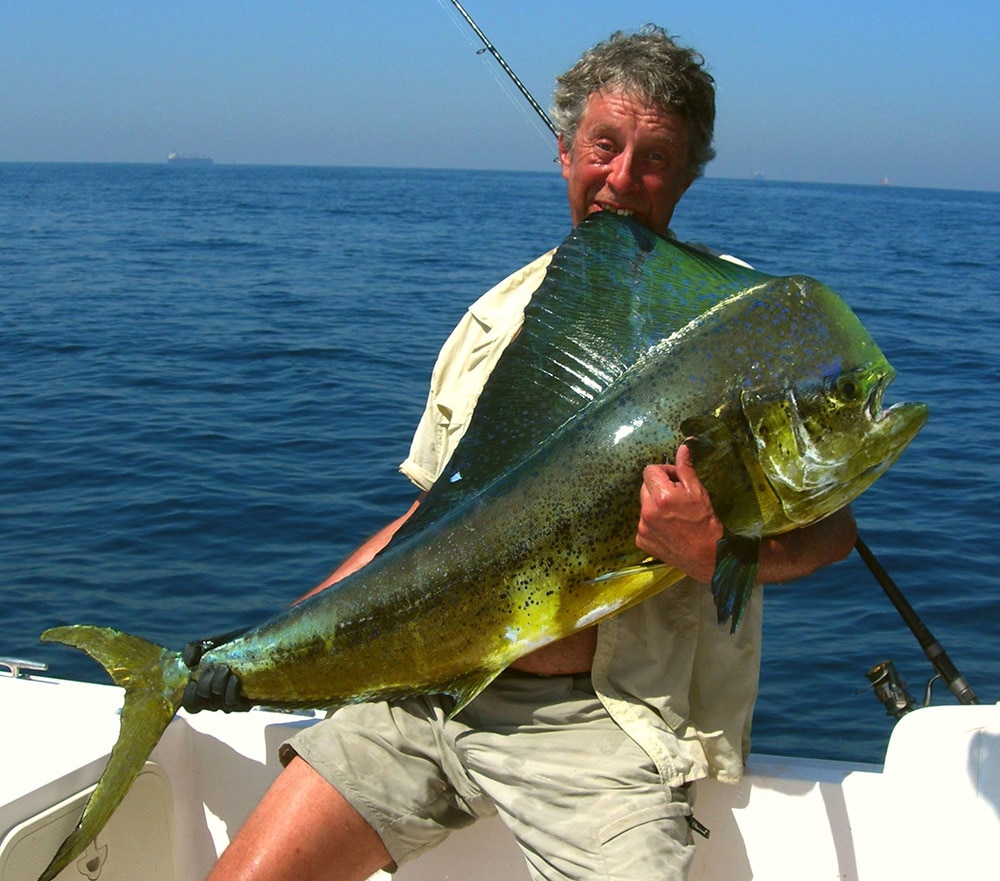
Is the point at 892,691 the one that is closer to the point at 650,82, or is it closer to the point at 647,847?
the point at 647,847

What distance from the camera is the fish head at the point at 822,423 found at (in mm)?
1755

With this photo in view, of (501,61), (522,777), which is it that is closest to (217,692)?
(522,777)

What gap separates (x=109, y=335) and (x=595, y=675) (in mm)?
12569

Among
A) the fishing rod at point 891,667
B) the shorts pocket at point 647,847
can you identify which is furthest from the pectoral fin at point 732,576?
the fishing rod at point 891,667

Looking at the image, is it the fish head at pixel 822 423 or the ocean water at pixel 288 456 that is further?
the ocean water at pixel 288 456

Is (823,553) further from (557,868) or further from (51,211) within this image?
(51,211)

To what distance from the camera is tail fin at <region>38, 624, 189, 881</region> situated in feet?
6.76

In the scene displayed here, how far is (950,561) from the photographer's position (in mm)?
6645

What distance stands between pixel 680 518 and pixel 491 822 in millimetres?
1189

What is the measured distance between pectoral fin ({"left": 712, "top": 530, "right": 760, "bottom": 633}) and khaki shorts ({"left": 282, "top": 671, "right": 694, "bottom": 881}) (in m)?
0.54

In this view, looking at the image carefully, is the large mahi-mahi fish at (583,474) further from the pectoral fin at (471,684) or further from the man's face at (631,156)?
the man's face at (631,156)

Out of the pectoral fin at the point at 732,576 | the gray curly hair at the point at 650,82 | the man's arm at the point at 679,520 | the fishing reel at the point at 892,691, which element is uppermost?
the gray curly hair at the point at 650,82

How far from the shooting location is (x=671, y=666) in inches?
88.4

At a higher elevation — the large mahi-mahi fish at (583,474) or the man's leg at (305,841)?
the large mahi-mahi fish at (583,474)
